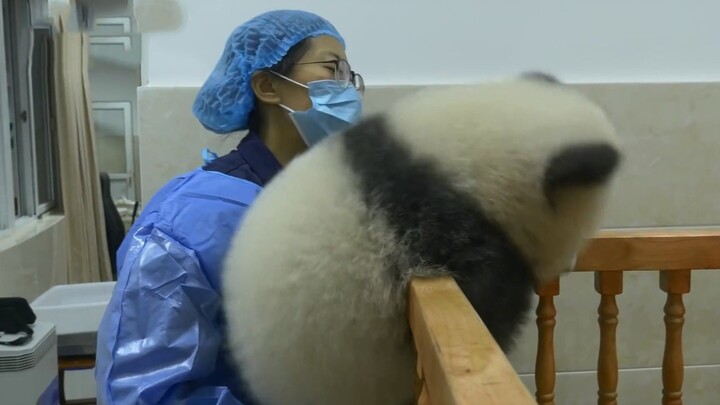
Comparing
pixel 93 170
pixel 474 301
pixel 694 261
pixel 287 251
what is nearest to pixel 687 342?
pixel 694 261

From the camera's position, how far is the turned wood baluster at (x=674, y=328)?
3.35 ft

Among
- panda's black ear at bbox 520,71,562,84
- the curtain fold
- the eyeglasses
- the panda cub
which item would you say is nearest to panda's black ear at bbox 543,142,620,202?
the panda cub

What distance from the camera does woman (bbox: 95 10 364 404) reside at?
743 mm

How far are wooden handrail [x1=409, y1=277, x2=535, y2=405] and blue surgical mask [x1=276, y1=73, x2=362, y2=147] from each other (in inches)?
18.5

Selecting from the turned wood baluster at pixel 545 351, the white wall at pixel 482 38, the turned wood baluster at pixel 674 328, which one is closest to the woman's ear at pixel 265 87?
the white wall at pixel 482 38

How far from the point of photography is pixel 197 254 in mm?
781

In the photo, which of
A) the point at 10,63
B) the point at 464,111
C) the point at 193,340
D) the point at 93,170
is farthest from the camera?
the point at 93,170

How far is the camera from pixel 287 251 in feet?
1.90

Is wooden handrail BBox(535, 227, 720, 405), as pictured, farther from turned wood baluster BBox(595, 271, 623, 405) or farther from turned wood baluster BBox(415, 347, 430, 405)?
turned wood baluster BBox(415, 347, 430, 405)

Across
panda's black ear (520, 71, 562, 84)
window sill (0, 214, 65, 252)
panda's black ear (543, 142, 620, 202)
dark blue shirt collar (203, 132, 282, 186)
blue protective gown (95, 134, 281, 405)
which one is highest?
panda's black ear (520, 71, 562, 84)

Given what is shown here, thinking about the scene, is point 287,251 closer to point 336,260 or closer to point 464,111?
point 336,260

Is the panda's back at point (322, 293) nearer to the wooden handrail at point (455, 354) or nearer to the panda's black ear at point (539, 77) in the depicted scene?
the wooden handrail at point (455, 354)

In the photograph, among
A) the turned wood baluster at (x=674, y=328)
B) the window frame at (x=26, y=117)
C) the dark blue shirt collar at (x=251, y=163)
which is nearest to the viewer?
the dark blue shirt collar at (x=251, y=163)

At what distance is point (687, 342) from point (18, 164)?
2.10 metres
